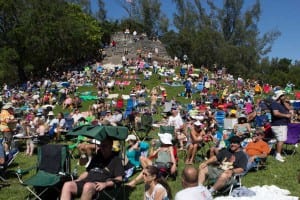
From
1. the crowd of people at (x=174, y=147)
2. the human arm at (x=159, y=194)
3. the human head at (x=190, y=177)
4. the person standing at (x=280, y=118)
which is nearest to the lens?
the human head at (x=190, y=177)

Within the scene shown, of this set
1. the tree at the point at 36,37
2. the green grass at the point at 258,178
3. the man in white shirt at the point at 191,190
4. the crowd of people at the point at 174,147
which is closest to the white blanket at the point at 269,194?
the green grass at the point at 258,178

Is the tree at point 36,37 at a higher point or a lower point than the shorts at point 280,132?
higher

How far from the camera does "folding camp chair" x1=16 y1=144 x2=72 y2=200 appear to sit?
6293 mm

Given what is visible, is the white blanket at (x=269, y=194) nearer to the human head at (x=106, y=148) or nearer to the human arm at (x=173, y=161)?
the human arm at (x=173, y=161)

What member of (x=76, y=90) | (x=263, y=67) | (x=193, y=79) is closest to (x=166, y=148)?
(x=76, y=90)

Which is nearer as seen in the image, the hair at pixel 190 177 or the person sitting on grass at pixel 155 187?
the hair at pixel 190 177

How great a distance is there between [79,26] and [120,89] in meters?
18.0

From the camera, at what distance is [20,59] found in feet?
136

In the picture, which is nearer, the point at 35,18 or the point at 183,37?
the point at 35,18

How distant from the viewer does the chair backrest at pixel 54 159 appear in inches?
270

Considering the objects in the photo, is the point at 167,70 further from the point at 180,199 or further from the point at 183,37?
the point at 180,199

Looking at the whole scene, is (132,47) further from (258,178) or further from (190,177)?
(190,177)

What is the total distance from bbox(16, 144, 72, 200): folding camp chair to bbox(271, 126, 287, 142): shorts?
4760 mm

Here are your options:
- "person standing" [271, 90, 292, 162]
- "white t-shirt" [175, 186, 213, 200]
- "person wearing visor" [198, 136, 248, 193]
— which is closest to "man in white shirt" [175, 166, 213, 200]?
"white t-shirt" [175, 186, 213, 200]
